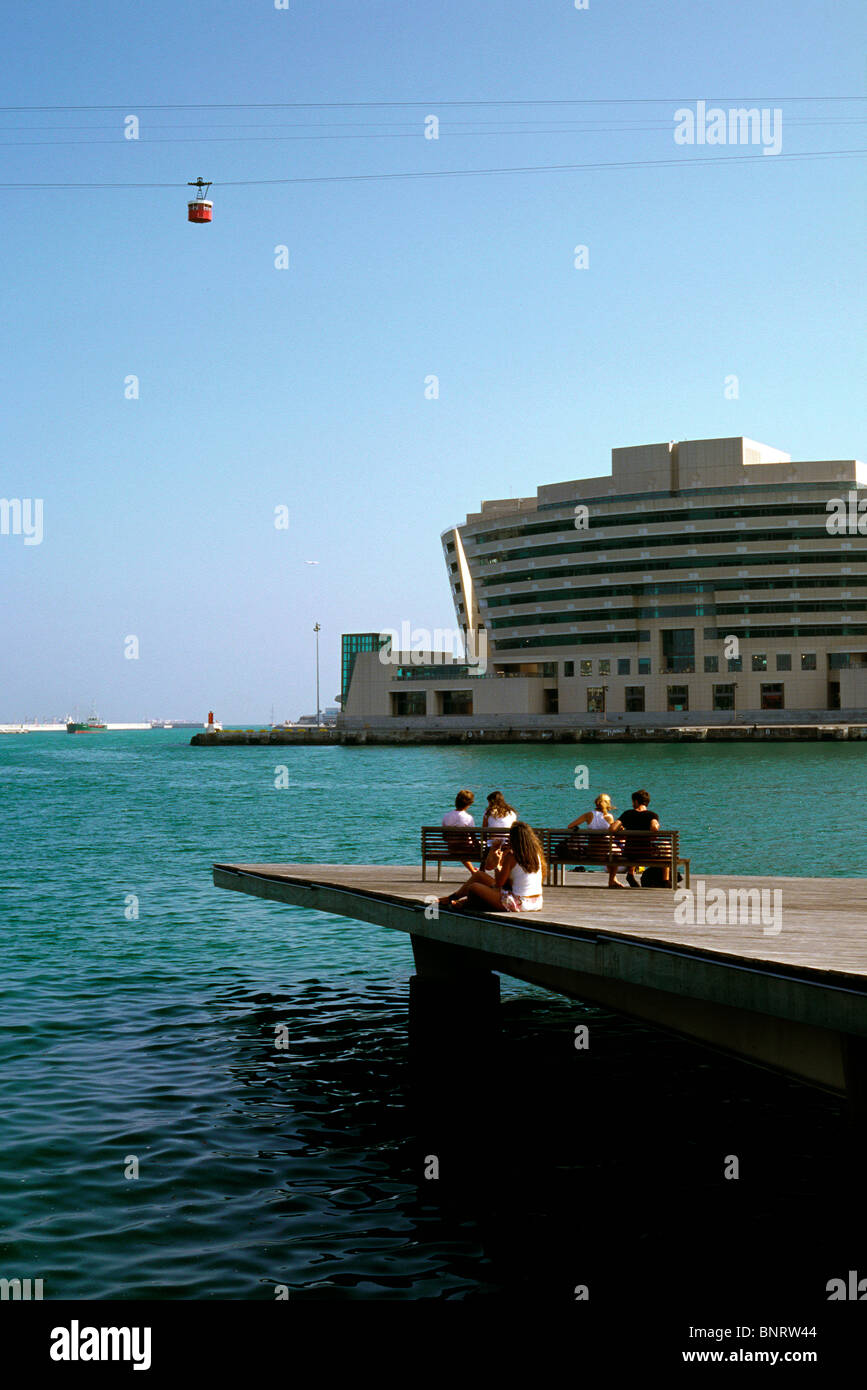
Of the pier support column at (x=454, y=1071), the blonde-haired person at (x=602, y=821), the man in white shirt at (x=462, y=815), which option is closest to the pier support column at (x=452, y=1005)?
the pier support column at (x=454, y=1071)

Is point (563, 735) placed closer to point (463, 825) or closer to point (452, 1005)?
point (463, 825)

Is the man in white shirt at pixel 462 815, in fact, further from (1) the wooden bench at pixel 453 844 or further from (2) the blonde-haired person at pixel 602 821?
(2) the blonde-haired person at pixel 602 821

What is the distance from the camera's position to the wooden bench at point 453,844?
48.7 feet

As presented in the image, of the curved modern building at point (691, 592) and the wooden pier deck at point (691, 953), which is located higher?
the curved modern building at point (691, 592)

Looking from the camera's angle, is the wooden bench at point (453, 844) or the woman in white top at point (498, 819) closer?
the woman in white top at point (498, 819)

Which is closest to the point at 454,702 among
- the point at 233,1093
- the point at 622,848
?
the point at 622,848

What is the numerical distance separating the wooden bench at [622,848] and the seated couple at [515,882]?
156 centimetres

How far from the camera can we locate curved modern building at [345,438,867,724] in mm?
123688

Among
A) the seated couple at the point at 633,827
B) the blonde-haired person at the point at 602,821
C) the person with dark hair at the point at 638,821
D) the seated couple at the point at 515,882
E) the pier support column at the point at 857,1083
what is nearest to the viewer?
the pier support column at the point at 857,1083

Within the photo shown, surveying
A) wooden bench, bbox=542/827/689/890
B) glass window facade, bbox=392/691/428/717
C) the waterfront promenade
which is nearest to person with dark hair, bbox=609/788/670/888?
wooden bench, bbox=542/827/689/890

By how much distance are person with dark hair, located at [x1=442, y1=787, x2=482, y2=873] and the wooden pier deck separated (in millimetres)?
620

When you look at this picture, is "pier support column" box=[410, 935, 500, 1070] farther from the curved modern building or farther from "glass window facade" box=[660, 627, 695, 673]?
"glass window facade" box=[660, 627, 695, 673]

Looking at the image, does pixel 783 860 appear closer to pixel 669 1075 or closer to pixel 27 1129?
pixel 669 1075

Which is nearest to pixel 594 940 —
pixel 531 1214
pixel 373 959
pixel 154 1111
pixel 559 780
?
pixel 531 1214
